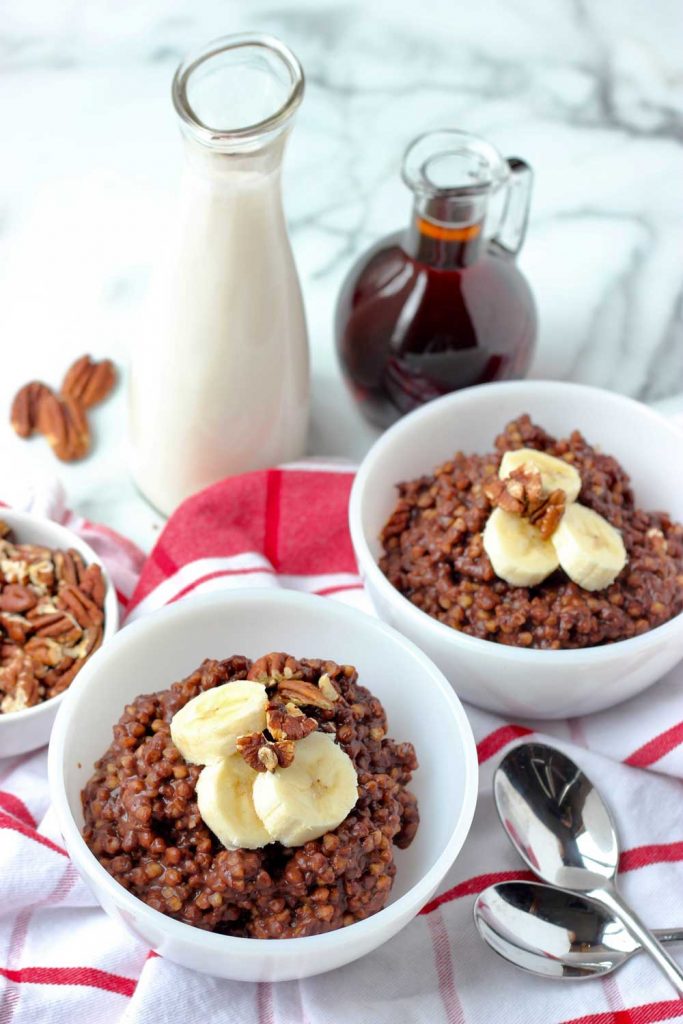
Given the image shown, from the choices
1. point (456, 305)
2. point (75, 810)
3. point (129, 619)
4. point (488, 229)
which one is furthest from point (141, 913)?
point (488, 229)

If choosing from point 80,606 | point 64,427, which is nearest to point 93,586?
point 80,606

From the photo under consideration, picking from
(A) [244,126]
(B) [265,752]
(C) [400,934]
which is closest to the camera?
(B) [265,752]

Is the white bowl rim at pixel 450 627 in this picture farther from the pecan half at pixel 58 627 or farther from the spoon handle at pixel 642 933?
the pecan half at pixel 58 627

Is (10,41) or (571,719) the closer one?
(571,719)

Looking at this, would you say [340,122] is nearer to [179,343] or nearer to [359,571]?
[179,343]

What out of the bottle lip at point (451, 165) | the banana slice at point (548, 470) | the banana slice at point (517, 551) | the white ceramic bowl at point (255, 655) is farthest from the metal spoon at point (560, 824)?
the bottle lip at point (451, 165)

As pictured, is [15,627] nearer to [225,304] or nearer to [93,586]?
[93,586]

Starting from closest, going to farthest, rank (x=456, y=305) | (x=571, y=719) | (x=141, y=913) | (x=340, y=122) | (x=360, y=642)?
(x=141, y=913)
(x=360, y=642)
(x=571, y=719)
(x=456, y=305)
(x=340, y=122)
